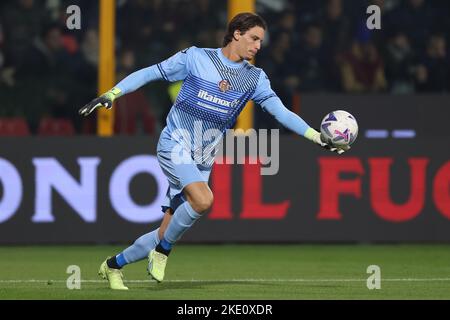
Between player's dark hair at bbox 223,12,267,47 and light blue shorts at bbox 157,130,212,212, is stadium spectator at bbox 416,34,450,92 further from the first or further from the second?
light blue shorts at bbox 157,130,212,212

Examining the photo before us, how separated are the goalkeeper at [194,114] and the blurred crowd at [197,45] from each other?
5.86 metres

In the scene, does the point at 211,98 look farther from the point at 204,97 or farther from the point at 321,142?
the point at 321,142

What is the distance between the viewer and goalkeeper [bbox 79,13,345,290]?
991cm

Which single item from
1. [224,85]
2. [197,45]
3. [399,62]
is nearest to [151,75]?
[224,85]

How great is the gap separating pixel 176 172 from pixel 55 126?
657 cm

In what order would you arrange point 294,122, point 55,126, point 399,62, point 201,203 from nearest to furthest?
point 201,203 → point 294,122 → point 55,126 → point 399,62

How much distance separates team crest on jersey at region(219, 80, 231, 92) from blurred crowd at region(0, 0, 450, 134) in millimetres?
5941

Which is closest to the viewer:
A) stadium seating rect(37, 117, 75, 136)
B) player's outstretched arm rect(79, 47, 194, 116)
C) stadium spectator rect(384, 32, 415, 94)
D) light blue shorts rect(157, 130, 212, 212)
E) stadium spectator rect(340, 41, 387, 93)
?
player's outstretched arm rect(79, 47, 194, 116)

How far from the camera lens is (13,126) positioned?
1603 centimetres

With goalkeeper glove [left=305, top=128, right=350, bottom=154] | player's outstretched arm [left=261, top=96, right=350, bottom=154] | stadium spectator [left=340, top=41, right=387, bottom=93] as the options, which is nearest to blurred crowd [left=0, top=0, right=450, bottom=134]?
stadium spectator [left=340, top=41, right=387, bottom=93]

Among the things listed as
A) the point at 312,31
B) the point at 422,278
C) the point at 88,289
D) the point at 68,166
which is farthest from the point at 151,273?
the point at 312,31

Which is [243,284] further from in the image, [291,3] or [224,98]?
[291,3]

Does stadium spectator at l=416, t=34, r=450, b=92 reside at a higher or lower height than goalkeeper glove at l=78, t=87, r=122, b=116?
higher
